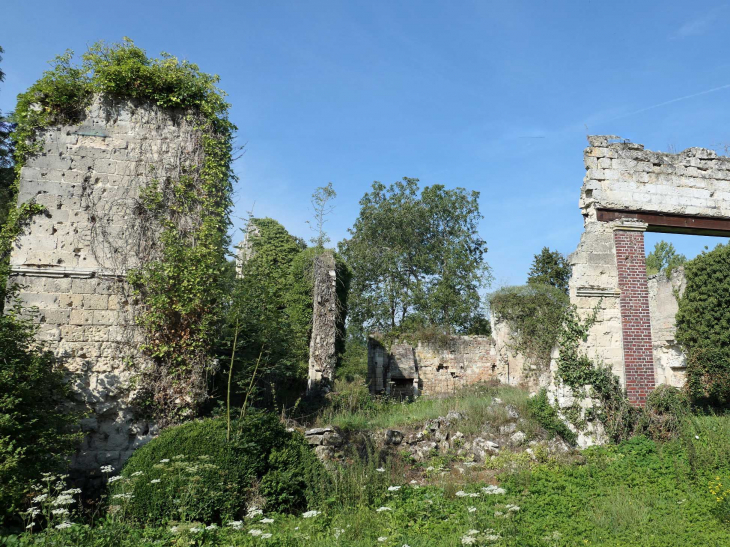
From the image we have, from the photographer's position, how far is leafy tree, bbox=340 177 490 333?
1298 inches

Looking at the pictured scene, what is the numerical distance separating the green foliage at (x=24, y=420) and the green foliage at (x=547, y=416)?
25.7ft

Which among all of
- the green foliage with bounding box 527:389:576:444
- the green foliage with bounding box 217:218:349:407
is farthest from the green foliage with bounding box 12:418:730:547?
the green foliage with bounding box 217:218:349:407

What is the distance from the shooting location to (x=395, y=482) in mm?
7348

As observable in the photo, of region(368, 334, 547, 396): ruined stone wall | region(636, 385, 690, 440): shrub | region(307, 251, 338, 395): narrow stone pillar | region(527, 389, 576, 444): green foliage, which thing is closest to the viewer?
region(636, 385, 690, 440): shrub

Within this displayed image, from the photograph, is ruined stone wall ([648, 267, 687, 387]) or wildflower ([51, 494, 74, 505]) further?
ruined stone wall ([648, 267, 687, 387])

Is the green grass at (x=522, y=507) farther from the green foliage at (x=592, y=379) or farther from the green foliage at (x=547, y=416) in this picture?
the green foliage at (x=547, y=416)

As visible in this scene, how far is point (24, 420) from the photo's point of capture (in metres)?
5.99

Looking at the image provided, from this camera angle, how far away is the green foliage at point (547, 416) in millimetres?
9594

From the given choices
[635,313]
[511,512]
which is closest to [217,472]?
[511,512]

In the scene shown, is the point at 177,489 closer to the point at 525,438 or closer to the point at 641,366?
the point at 525,438

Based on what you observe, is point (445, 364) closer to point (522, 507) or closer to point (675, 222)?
point (675, 222)

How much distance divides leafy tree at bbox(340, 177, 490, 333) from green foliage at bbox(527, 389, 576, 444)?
21435mm

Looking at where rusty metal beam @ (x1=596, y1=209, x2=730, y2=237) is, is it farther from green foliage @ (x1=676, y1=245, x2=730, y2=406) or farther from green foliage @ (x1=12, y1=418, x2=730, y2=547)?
green foliage @ (x1=12, y1=418, x2=730, y2=547)

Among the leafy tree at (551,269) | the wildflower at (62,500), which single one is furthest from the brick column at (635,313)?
the leafy tree at (551,269)
